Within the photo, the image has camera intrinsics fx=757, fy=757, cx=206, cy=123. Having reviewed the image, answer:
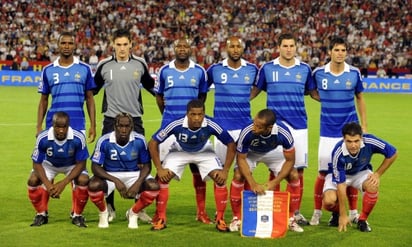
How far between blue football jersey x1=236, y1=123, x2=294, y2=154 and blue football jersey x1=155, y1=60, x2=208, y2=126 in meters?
0.84

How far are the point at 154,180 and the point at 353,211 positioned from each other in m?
2.19

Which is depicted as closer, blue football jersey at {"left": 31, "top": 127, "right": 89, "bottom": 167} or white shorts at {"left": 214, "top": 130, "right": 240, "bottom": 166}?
blue football jersey at {"left": 31, "top": 127, "right": 89, "bottom": 167}

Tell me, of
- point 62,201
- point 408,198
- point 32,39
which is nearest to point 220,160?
point 62,201

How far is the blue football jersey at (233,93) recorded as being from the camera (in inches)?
324

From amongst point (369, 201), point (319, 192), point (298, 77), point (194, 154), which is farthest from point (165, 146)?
point (369, 201)

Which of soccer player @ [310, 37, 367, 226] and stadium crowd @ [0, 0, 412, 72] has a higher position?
stadium crowd @ [0, 0, 412, 72]

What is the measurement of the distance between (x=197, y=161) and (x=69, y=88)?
1627 millimetres

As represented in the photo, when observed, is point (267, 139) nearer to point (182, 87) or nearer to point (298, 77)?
point (298, 77)

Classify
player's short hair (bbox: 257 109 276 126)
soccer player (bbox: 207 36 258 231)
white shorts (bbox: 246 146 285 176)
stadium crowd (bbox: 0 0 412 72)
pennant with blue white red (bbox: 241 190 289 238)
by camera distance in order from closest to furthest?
player's short hair (bbox: 257 109 276 126) < pennant with blue white red (bbox: 241 190 289 238) < white shorts (bbox: 246 146 285 176) < soccer player (bbox: 207 36 258 231) < stadium crowd (bbox: 0 0 412 72)

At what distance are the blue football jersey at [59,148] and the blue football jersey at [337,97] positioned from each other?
2.62 meters

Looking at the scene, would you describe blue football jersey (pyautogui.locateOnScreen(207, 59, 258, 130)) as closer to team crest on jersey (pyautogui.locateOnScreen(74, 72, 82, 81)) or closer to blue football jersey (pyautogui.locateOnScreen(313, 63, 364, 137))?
blue football jersey (pyautogui.locateOnScreen(313, 63, 364, 137))

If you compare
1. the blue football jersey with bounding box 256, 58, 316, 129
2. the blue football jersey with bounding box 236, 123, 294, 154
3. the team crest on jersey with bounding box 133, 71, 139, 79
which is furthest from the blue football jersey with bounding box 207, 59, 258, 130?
the team crest on jersey with bounding box 133, 71, 139, 79

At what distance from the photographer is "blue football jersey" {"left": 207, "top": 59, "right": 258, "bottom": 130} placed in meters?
8.23

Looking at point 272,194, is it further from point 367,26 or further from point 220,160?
point 367,26
